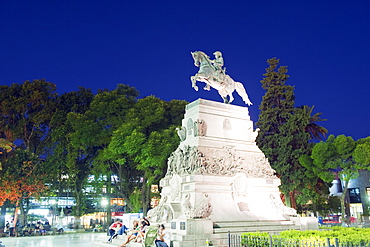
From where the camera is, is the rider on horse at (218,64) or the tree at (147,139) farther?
the tree at (147,139)

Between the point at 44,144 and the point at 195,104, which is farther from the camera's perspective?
the point at 44,144

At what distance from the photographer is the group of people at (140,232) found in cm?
1237

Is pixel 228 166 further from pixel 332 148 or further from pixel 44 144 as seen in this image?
pixel 44 144

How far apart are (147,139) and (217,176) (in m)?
12.1

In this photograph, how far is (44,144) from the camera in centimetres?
3462

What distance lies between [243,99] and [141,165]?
1084 centimetres

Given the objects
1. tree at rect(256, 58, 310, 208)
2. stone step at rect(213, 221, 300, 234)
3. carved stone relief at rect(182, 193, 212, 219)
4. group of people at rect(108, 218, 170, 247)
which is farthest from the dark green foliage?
group of people at rect(108, 218, 170, 247)

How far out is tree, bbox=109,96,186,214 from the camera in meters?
27.4

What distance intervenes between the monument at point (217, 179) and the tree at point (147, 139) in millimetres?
8103

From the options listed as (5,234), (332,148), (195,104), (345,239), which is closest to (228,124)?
(195,104)

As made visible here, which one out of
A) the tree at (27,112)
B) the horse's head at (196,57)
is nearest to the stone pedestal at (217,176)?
the horse's head at (196,57)

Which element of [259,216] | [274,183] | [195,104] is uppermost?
[195,104]

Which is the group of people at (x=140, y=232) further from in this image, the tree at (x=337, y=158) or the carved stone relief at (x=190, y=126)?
the tree at (x=337, y=158)

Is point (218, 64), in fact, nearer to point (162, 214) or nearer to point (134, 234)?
point (162, 214)
